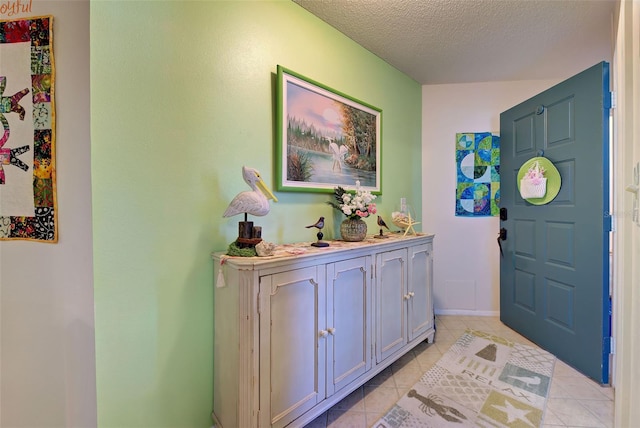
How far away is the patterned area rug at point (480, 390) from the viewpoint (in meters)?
1.50

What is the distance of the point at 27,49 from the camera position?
1171 mm

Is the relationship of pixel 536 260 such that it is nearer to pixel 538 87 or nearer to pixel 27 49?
pixel 538 87

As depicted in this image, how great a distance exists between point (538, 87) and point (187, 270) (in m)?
3.56

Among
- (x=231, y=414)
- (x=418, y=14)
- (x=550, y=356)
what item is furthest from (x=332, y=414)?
(x=418, y=14)

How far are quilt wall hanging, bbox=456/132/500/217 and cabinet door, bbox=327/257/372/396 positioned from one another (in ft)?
5.92

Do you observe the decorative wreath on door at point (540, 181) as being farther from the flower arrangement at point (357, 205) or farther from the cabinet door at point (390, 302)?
the flower arrangement at point (357, 205)

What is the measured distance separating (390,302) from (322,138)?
1206mm

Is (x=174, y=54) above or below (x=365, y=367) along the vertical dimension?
above

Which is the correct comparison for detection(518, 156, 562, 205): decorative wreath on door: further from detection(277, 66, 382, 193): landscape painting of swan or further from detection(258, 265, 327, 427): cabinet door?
detection(258, 265, 327, 427): cabinet door

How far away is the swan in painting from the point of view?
2020 millimetres

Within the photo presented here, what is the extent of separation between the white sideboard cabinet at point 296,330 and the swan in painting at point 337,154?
667 millimetres

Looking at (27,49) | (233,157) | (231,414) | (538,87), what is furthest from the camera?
(538,87)

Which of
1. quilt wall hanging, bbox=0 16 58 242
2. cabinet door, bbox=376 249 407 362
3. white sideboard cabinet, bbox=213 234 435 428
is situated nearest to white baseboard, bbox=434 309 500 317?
cabinet door, bbox=376 249 407 362

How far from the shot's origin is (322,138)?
6.38ft
